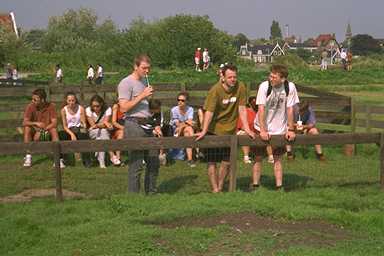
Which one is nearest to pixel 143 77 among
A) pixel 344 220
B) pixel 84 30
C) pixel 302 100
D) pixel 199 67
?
pixel 344 220

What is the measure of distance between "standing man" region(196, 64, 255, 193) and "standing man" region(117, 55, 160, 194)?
2.33ft

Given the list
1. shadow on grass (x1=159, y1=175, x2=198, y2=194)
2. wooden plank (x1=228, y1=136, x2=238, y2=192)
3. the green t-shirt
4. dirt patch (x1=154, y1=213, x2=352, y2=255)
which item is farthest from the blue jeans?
dirt patch (x1=154, y1=213, x2=352, y2=255)

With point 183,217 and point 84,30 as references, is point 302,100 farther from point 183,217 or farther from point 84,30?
point 84,30

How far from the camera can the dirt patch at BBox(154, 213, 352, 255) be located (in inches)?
255

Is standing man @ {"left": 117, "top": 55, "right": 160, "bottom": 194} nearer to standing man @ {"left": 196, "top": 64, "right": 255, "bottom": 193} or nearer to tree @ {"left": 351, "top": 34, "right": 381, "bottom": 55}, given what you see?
standing man @ {"left": 196, "top": 64, "right": 255, "bottom": 193}

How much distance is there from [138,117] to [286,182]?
2581mm

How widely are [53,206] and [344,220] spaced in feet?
11.2

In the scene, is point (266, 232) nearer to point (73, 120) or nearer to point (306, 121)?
point (73, 120)

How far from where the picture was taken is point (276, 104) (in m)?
9.29

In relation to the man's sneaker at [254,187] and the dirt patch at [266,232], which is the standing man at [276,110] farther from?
the dirt patch at [266,232]

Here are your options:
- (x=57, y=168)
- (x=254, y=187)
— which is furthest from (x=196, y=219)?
(x=57, y=168)

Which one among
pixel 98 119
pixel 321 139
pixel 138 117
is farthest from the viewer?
pixel 98 119

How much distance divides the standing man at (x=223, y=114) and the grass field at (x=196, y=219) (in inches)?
15.1

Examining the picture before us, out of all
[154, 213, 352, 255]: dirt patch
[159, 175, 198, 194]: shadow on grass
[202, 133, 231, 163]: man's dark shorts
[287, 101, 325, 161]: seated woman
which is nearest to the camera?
[154, 213, 352, 255]: dirt patch
